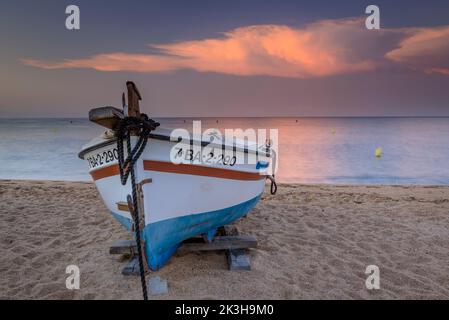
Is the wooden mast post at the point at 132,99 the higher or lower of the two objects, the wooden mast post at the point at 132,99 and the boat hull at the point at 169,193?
the higher

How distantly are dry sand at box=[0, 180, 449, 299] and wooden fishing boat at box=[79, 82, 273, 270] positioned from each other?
0.51 meters

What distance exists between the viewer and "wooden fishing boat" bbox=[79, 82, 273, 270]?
2723 millimetres

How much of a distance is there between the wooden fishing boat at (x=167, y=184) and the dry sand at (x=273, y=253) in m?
0.51

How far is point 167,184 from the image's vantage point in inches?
112

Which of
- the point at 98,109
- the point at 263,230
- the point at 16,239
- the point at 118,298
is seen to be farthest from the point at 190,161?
the point at 16,239

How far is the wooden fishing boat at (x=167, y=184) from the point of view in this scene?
2.72 m

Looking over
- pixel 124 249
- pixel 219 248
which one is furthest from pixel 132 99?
pixel 219 248

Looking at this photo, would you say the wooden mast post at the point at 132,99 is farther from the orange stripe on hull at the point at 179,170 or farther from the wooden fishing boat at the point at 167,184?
the orange stripe on hull at the point at 179,170

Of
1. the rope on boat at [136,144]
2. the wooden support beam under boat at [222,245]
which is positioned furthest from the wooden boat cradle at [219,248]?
the rope on boat at [136,144]

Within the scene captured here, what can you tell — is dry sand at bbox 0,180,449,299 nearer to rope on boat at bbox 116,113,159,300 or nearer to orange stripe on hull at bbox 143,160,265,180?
rope on boat at bbox 116,113,159,300

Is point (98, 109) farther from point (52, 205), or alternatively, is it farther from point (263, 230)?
point (52, 205)

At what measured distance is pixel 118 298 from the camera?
283 centimetres

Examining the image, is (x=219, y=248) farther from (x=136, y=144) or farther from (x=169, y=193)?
(x=136, y=144)
